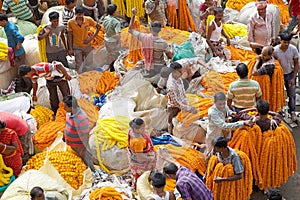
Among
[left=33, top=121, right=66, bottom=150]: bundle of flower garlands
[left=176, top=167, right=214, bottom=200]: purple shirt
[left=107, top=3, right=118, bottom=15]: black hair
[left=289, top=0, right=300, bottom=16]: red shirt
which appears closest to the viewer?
[left=176, top=167, right=214, bottom=200]: purple shirt

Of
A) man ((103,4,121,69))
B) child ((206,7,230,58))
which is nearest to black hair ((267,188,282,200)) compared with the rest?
child ((206,7,230,58))

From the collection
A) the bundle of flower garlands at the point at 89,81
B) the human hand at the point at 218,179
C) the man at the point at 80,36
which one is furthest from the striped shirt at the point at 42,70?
the human hand at the point at 218,179

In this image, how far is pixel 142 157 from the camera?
5918 mm

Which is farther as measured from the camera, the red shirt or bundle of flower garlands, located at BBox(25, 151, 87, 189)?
the red shirt

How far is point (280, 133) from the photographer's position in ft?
19.9

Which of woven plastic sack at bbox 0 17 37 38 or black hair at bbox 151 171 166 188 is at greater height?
woven plastic sack at bbox 0 17 37 38

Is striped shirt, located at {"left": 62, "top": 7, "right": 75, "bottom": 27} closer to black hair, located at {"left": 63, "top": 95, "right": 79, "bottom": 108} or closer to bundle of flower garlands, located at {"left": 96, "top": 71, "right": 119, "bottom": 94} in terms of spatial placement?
bundle of flower garlands, located at {"left": 96, "top": 71, "right": 119, "bottom": 94}

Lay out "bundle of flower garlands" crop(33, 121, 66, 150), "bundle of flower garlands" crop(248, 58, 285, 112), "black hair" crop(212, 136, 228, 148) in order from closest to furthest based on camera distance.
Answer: "black hair" crop(212, 136, 228, 148) → "bundle of flower garlands" crop(33, 121, 66, 150) → "bundle of flower garlands" crop(248, 58, 285, 112)

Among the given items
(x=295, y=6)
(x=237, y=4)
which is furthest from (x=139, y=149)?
(x=237, y=4)

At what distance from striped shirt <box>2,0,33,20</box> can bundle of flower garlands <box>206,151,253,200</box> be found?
5.01 meters

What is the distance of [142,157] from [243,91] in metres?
1.43

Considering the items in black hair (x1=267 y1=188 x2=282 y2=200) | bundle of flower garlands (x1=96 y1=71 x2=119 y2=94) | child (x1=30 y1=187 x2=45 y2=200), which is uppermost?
child (x1=30 y1=187 x2=45 y2=200)

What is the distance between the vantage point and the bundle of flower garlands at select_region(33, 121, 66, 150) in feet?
22.6

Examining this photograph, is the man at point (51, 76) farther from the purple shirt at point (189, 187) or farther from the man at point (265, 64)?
the purple shirt at point (189, 187)
